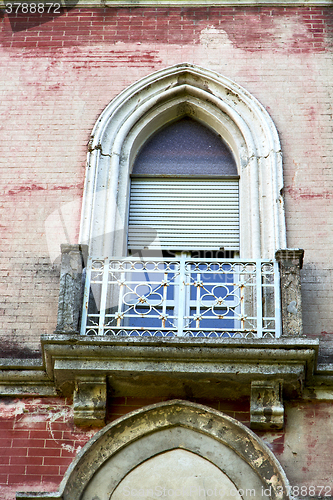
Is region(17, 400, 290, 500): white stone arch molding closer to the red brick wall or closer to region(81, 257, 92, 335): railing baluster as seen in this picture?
region(81, 257, 92, 335): railing baluster

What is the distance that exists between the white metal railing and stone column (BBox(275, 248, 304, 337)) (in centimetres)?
8

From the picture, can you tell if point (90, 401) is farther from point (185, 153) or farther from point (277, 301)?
point (185, 153)

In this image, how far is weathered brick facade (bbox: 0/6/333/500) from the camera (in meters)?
6.66

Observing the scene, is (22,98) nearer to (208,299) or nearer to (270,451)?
(208,299)

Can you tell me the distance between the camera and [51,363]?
265 inches

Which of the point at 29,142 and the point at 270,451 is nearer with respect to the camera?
the point at 270,451

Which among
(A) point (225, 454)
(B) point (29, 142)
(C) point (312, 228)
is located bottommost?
(A) point (225, 454)

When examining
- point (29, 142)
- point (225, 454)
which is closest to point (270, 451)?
point (225, 454)

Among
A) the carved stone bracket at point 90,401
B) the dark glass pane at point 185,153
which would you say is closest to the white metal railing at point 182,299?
the carved stone bracket at point 90,401

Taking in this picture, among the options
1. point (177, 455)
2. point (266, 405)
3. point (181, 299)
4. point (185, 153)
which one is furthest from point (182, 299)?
point (185, 153)

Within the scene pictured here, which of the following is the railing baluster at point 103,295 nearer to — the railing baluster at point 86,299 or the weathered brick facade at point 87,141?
the railing baluster at point 86,299

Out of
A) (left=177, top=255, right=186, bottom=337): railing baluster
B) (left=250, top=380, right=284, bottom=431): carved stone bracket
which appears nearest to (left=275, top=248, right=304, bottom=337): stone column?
(left=250, top=380, right=284, bottom=431): carved stone bracket

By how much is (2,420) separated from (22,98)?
13.2ft

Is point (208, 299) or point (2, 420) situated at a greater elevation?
point (208, 299)
